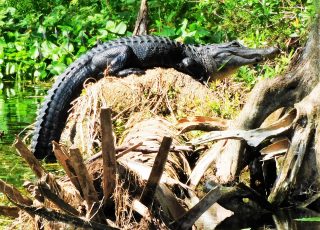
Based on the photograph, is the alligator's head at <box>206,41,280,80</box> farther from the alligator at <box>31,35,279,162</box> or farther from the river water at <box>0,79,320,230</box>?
the river water at <box>0,79,320,230</box>

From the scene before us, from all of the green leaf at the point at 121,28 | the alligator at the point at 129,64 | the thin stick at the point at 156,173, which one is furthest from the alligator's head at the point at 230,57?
the thin stick at the point at 156,173

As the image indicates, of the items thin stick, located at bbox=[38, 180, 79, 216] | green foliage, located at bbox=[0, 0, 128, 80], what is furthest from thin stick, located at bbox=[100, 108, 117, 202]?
green foliage, located at bbox=[0, 0, 128, 80]

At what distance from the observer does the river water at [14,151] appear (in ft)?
18.4

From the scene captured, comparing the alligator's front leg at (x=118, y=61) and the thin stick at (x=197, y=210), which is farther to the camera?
the alligator's front leg at (x=118, y=61)

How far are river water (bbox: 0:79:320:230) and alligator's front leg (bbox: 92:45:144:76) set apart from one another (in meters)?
1.07

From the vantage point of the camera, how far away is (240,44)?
32.2ft

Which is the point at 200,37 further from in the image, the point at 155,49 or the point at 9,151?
the point at 9,151

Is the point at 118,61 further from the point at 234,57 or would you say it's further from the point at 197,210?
the point at 197,210

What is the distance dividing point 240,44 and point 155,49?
1309mm

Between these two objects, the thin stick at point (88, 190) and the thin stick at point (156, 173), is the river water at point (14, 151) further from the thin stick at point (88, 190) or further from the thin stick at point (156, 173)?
the thin stick at point (88, 190)

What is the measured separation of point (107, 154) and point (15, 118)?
5.06 meters

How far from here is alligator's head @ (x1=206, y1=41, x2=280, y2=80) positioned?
9.48 meters

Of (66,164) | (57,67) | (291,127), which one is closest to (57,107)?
(291,127)

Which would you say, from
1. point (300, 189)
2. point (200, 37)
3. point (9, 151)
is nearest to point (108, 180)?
point (300, 189)
